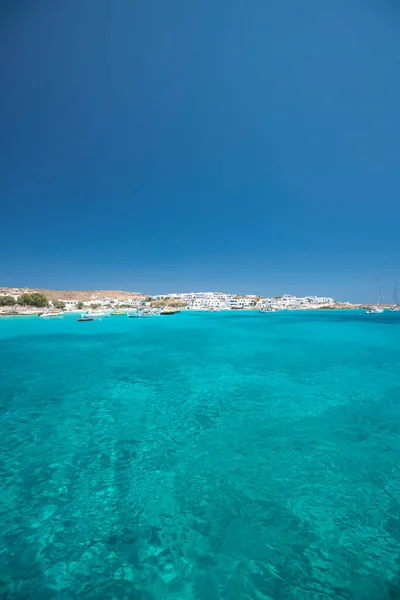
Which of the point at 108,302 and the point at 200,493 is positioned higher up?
the point at 108,302

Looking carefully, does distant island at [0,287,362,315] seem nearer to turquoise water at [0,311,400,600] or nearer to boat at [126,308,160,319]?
boat at [126,308,160,319]

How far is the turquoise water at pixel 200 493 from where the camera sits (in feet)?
12.5

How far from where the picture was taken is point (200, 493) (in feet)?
18.5

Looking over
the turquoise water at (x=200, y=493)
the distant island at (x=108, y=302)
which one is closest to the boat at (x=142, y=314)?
the distant island at (x=108, y=302)

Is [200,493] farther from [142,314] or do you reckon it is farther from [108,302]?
[108,302]

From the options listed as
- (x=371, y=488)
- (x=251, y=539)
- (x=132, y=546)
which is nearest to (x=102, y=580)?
(x=132, y=546)

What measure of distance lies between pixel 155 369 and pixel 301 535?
1342 centimetres

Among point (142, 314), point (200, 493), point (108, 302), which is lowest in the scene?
point (200, 493)

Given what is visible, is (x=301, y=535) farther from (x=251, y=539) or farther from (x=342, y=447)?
(x=342, y=447)

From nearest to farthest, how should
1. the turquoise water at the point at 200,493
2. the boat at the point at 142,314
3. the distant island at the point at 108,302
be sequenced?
the turquoise water at the point at 200,493, the boat at the point at 142,314, the distant island at the point at 108,302

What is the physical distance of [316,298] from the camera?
163000 mm

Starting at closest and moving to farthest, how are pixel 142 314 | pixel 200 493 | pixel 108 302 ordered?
1. pixel 200 493
2. pixel 142 314
3. pixel 108 302

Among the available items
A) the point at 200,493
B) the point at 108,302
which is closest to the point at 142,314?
the point at 108,302

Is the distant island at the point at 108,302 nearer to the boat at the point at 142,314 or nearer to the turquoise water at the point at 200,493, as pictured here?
the boat at the point at 142,314
